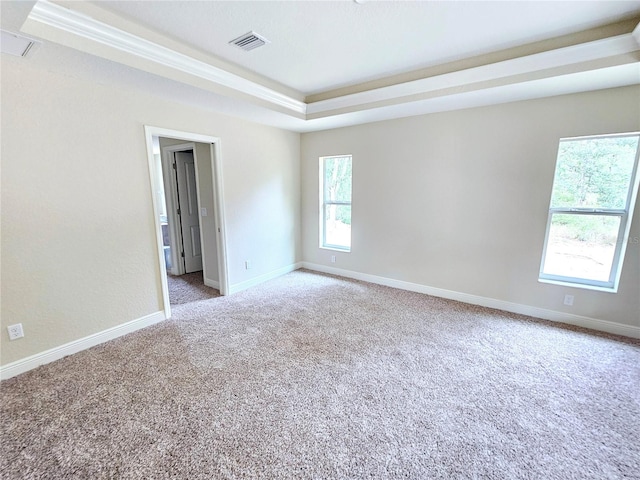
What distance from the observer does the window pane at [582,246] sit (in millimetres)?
2832

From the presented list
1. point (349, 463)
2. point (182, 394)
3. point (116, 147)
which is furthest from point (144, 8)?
point (349, 463)

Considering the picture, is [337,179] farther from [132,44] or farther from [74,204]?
[74,204]

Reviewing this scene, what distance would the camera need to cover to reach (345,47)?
2.48m

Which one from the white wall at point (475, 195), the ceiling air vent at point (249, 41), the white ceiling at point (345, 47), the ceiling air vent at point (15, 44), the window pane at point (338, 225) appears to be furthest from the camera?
the window pane at point (338, 225)

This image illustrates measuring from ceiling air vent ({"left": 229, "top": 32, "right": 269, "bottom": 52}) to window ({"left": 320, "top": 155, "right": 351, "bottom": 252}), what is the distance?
87.8 inches

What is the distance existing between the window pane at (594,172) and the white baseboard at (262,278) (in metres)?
3.74

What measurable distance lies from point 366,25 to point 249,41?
975mm

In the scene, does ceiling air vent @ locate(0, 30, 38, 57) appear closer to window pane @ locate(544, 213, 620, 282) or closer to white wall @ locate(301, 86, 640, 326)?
white wall @ locate(301, 86, 640, 326)

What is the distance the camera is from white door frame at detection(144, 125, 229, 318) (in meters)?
2.88

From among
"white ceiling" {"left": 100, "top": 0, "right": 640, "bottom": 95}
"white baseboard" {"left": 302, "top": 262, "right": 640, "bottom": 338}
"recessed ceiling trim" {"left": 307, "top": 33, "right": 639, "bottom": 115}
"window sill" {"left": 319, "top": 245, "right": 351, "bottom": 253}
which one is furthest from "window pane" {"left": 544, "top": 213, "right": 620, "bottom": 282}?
"window sill" {"left": 319, "top": 245, "right": 351, "bottom": 253}

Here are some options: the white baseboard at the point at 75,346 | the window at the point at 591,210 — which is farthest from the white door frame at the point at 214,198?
the window at the point at 591,210

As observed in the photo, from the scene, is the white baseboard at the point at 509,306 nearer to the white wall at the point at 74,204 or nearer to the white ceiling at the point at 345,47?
the white ceiling at the point at 345,47

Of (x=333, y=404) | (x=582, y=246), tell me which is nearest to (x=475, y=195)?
(x=582, y=246)

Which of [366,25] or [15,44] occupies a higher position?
[366,25]
